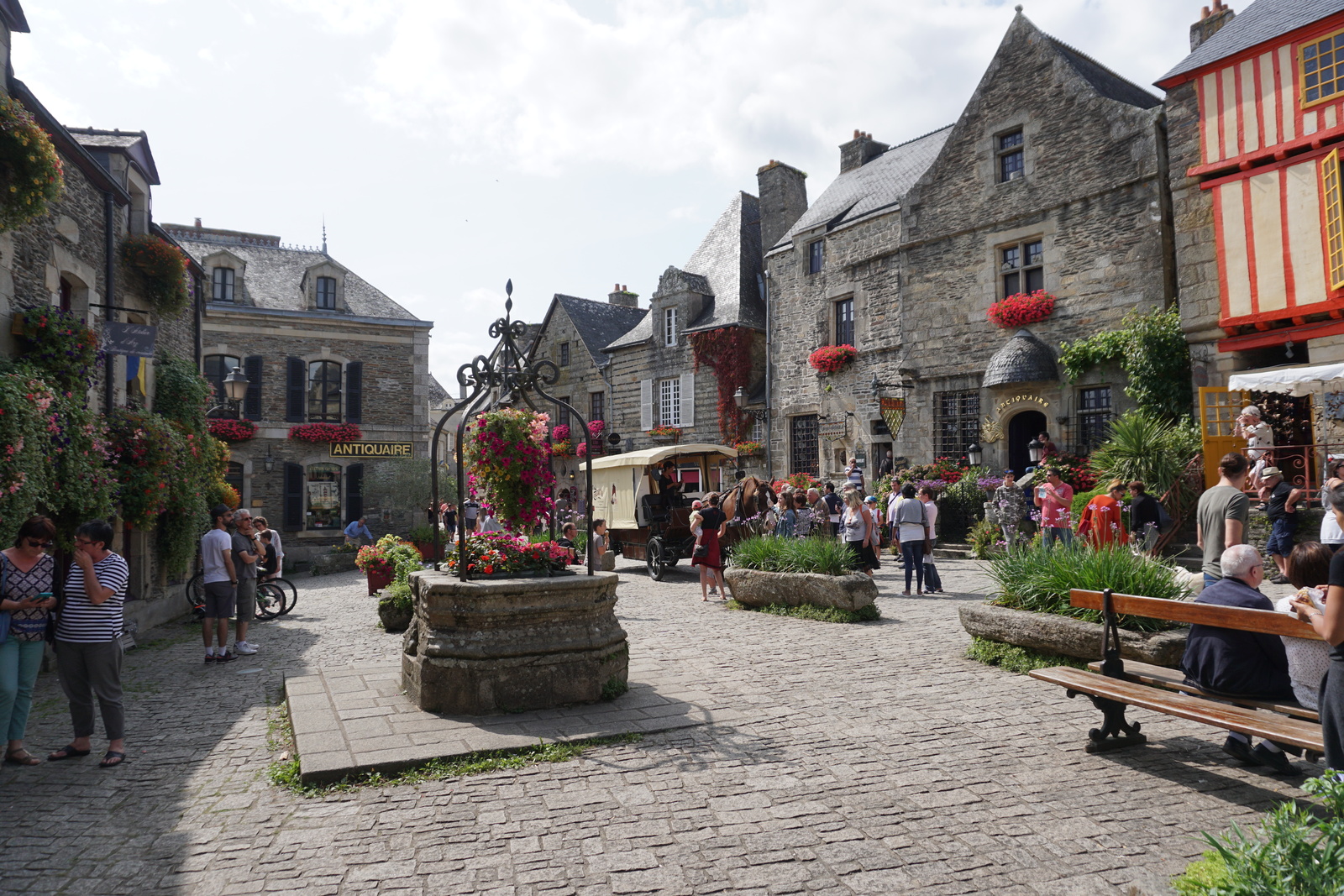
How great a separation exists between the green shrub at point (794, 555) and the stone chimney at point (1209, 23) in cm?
1295

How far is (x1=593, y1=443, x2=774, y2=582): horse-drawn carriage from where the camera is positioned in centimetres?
1386

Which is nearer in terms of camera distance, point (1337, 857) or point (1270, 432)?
→ point (1337, 857)

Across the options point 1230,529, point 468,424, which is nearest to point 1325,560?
point 1230,529

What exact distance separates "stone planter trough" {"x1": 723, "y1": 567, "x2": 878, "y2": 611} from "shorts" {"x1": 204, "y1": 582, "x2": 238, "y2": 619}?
5679 millimetres

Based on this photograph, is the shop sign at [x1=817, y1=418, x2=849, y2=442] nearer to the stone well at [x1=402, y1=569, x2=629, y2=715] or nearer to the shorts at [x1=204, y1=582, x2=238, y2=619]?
the shorts at [x1=204, y1=582, x2=238, y2=619]

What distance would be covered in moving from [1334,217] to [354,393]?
2273cm

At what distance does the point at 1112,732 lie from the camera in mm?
4578

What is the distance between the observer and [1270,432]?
1181cm

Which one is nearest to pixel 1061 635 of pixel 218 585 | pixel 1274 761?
pixel 1274 761

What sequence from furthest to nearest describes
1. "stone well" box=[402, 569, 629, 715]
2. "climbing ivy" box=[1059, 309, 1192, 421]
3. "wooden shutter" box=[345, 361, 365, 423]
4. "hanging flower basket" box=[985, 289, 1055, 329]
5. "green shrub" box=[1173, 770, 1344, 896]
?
"wooden shutter" box=[345, 361, 365, 423] < "hanging flower basket" box=[985, 289, 1055, 329] < "climbing ivy" box=[1059, 309, 1192, 421] < "stone well" box=[402, 569, 629, 715] < "green shrub" box=[1173, 770, 1344, 896]

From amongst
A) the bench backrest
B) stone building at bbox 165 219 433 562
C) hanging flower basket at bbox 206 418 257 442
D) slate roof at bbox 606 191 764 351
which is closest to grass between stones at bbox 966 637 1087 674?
the bench backrest

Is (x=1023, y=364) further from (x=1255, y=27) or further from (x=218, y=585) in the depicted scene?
(x=218, y=585)

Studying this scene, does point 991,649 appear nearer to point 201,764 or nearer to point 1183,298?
point 201,764

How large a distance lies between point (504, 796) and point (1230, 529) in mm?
5197
